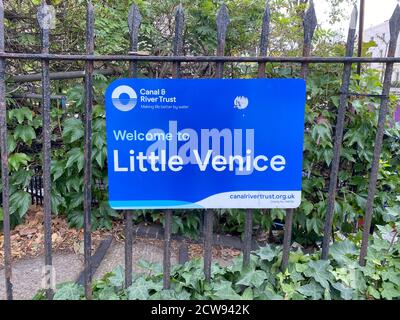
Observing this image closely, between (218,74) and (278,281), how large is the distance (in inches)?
48.0

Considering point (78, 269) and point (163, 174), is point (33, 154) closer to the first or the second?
point (78, 269)

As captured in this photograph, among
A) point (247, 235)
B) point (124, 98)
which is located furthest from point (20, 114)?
point (247, 235)

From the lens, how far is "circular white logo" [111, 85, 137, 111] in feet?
5.98

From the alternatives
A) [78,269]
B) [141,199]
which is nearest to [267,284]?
[141,199]

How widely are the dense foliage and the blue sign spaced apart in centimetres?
43

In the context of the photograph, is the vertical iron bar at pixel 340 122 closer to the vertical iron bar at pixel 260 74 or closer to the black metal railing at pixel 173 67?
the black metal railing at pixel 173 67

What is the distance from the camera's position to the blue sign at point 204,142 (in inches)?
72.3

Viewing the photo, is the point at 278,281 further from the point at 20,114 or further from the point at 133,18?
the point at 20,114

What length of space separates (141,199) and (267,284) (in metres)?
0.88

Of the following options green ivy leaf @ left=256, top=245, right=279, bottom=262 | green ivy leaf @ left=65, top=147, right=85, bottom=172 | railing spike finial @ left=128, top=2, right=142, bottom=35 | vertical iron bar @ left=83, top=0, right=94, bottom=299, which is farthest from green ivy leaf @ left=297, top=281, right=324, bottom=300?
green ivy leaf @ left=65, top=147, right=85, bottom=172

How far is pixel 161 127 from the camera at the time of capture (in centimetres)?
185

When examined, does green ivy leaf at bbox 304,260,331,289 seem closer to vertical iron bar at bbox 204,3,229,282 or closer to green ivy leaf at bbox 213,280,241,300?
green ivy leaf at bbox 213,280,241,300

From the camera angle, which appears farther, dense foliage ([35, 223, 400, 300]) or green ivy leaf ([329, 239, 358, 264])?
green ivy leaf ([329, 239, 358, 264])

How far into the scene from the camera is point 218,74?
73.5 inches
